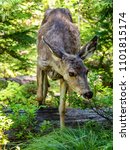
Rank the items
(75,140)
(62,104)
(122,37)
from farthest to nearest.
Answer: (62,104)
(75,140)
(122,37)

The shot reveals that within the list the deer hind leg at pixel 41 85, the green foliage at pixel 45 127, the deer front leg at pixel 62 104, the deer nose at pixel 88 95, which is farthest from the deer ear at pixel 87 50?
the deer hind leg at pixel 41 85

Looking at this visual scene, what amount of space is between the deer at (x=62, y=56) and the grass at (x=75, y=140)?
0.63m

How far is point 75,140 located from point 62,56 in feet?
7.03

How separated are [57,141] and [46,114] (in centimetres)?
288

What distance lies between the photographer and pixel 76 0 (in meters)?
18.2

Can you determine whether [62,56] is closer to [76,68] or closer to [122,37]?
[76,68]

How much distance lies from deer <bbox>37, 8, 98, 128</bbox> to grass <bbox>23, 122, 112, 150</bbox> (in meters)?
0.63

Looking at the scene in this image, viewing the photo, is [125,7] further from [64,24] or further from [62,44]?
[64,24]

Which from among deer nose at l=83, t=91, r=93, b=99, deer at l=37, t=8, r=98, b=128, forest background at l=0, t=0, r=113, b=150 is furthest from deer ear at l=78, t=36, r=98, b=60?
deer nose at l=83, t=91, r=93, b=99

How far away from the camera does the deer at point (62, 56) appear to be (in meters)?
8.12

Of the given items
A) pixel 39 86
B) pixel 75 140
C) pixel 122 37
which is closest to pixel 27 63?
pixel 39 86

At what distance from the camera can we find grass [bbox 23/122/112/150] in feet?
22.1

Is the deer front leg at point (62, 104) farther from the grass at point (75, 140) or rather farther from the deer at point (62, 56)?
the grass at point (75, 140)

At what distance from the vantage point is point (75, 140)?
688cm
